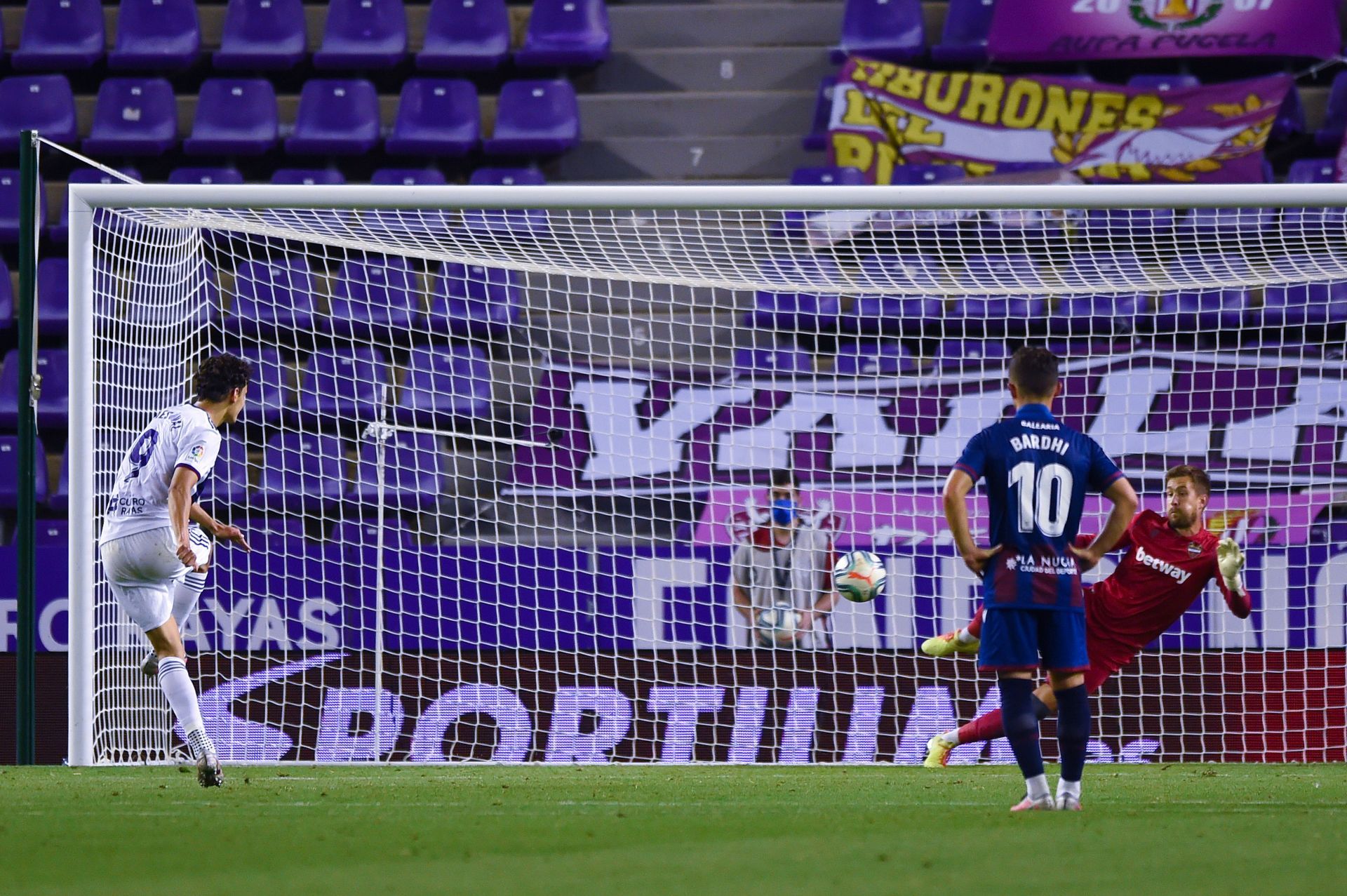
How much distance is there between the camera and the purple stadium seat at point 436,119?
12.0 metres

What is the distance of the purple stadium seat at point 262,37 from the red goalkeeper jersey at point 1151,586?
8012 mm

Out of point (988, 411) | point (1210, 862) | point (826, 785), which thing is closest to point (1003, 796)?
point (826, 785)

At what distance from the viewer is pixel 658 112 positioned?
41.5 ft

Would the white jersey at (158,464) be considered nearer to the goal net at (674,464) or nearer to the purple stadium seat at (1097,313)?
the goal net at (674,464)

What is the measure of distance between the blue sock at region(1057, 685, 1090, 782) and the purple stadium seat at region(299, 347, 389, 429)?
488cm

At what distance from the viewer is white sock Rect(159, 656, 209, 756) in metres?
5.93

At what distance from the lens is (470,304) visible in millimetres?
9781

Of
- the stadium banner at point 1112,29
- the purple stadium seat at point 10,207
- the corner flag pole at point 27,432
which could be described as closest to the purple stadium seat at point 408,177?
the purple stadium seat at point 10,207

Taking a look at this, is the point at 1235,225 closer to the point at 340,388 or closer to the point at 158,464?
the point at 340,388

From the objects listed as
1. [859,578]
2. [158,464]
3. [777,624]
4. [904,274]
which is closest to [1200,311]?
[904,274]

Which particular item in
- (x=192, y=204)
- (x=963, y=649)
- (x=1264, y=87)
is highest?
(x=1264, y=87)

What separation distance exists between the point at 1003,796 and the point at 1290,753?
3218mm

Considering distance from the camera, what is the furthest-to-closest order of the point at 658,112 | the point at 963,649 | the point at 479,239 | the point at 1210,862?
the point at 658,112, the point at 479,239, the point at 963,649, the point at 1210,862

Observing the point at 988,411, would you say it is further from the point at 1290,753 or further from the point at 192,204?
the point at 192,204
